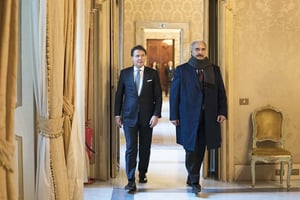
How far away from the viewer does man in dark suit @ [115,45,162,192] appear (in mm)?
4812

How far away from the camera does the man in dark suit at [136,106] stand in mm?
4812

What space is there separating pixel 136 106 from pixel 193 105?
2.17 feet

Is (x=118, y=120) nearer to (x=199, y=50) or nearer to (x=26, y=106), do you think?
(x=199, y=50)

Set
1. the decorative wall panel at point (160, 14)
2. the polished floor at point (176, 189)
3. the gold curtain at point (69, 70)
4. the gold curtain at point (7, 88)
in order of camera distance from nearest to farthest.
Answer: the gold curtain at point (7, 88)
the gold curtain at point (69, 70)
the polished floor at point (176, 189)
the decorative wall panel at point (160, 14)

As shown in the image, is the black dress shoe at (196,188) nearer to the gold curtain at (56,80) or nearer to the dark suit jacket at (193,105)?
the dark suit jacket at (193,105)

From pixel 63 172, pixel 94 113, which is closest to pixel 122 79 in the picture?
pixel 94 113

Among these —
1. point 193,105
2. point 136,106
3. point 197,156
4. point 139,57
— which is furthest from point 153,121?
point 139,57

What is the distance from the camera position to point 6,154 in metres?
1.92

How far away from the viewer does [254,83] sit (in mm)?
5273

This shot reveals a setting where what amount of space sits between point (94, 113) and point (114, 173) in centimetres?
81

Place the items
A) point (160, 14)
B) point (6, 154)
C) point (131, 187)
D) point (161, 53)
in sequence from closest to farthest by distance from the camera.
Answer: point (6, 154)
point (131, 187)
point (160, 14)
point (161, 53)

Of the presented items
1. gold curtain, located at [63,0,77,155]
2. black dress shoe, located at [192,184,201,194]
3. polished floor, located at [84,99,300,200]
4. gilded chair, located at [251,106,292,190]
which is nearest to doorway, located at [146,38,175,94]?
polished floor, located at [84,99,300,200]

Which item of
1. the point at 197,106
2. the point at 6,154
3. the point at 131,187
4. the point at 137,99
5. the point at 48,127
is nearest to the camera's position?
the point at 6,154

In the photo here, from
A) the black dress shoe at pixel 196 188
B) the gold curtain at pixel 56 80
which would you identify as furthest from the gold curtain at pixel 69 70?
the black dress shoe at pixel 196 188
